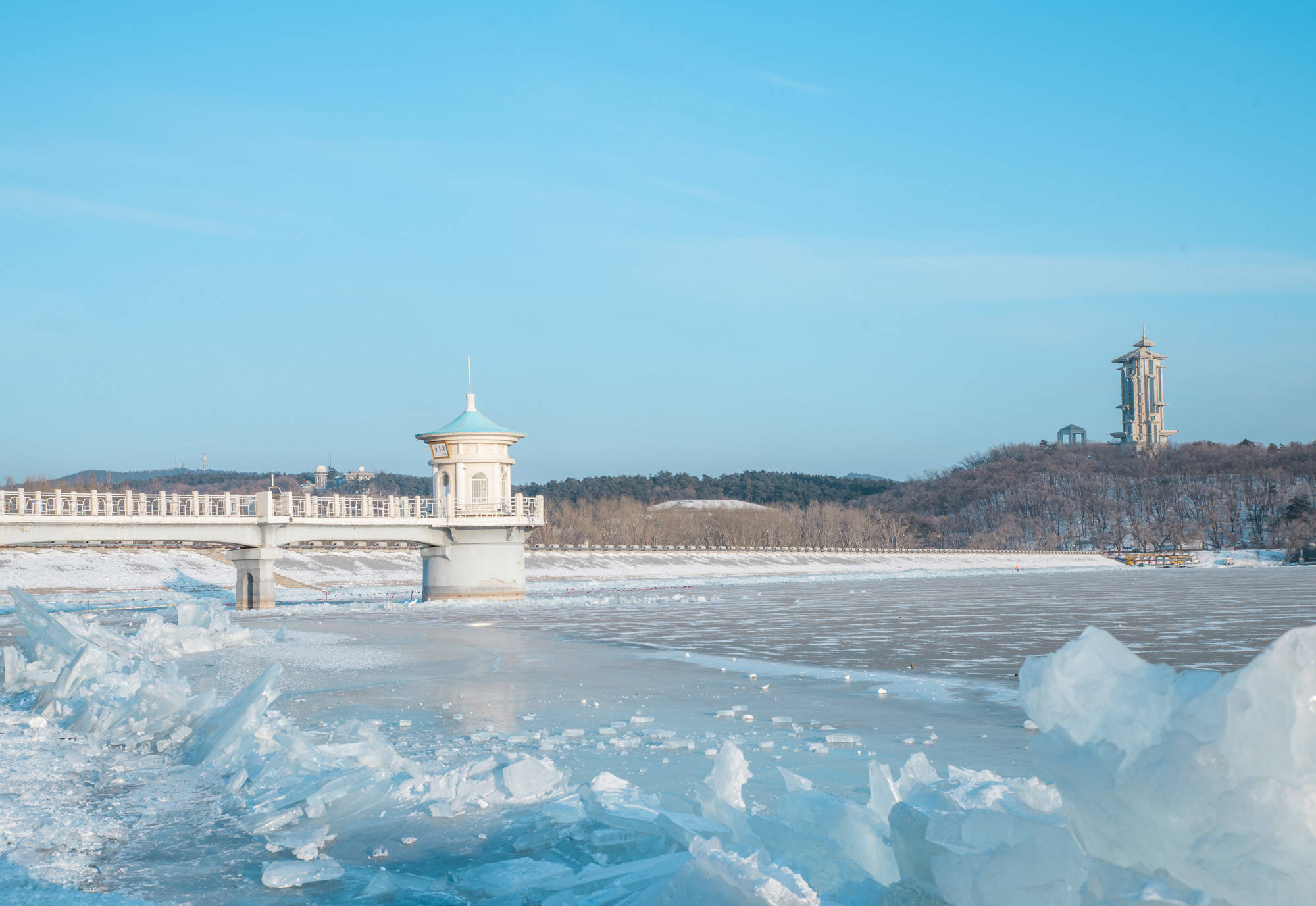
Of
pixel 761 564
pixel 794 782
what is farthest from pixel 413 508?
pixel 761 564

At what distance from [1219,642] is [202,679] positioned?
1724cm

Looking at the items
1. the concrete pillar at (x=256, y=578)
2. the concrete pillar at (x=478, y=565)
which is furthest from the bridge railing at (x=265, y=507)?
the concrete pillar at (x=256, y=578)

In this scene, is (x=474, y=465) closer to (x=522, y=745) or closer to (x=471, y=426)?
(x=471, y=426)

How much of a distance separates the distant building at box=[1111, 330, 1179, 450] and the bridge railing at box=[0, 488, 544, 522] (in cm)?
15470

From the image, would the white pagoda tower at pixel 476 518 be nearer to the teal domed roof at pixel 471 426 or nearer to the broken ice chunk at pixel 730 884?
the teal domed roof at pixel 471 426

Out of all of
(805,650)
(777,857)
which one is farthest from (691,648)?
(777,857)

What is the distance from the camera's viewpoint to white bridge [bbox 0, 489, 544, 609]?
38938 mm

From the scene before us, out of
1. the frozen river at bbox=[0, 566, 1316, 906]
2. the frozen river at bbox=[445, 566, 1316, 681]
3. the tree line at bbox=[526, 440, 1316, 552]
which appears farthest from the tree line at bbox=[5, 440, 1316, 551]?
the frozen river at bbox=[0, 566, 1316, 906]

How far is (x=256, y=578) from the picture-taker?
135 feet

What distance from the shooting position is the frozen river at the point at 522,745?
678cm

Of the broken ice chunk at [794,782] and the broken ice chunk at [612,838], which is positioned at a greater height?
the broken ice chunk at [794,782]

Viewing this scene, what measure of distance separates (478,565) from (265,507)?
8.17 metres

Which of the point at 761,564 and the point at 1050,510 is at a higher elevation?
the point at 1050,510

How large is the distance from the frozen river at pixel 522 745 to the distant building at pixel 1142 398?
536 feet
